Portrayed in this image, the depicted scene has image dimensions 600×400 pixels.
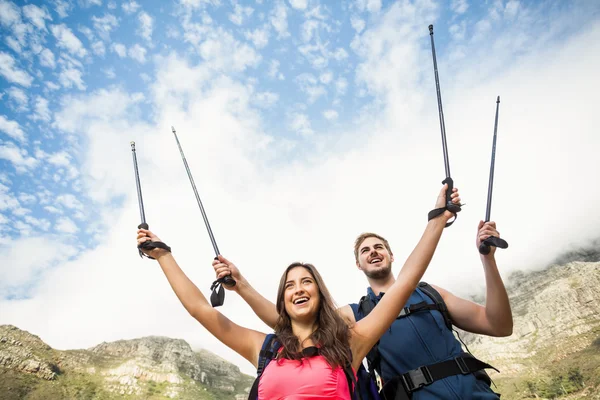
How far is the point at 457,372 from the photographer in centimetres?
397

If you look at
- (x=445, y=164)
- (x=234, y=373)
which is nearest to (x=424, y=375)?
(x=445, y=164)

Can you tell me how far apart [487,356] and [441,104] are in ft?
559

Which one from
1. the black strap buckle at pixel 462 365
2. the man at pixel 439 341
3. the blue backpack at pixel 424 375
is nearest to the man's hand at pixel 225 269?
the man at pixel 439 341

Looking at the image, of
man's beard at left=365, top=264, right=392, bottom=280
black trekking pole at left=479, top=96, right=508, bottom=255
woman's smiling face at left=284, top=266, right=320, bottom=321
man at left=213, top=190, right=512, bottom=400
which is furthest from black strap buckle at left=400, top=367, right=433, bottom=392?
black trekking pole at left=479, top=96, right=508, bottom=255

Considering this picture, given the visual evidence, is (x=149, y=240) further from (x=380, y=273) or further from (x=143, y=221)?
(x=380, y=273)

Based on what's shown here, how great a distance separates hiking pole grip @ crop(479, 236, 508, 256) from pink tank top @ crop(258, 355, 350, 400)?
2.22 metres

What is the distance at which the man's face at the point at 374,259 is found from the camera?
533 centimetres

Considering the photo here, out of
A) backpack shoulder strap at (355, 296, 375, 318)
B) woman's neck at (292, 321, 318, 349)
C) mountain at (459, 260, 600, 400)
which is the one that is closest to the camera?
woman's neck at (292, 321, 318, 349)

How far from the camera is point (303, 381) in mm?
3023

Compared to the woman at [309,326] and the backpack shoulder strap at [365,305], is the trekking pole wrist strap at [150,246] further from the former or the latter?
the backpack shoulder strap at [365,305]

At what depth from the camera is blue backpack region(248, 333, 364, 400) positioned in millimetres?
3158

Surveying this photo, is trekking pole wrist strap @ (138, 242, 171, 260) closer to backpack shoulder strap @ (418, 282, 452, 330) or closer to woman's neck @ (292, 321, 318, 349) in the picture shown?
woman's neck @ (292, 321, 318, 349)

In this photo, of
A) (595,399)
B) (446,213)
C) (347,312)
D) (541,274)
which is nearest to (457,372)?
(347,312)

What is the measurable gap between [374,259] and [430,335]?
58.1 inches
